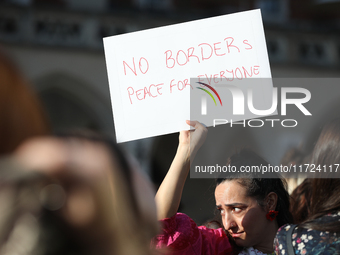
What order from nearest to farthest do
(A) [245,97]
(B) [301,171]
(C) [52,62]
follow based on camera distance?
1. (A) [245,97]
2. (B) [301,171]
3. (C) [52,62]

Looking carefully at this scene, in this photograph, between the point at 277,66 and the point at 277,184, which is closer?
the point at 277,184

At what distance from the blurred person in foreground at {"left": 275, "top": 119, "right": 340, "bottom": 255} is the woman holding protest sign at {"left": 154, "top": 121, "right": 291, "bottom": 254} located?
0.87ft

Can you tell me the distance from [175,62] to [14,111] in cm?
103

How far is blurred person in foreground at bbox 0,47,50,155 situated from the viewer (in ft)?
1.91

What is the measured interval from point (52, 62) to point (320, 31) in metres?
7.26

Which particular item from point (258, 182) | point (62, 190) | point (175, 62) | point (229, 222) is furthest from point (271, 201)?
point (62, 190)

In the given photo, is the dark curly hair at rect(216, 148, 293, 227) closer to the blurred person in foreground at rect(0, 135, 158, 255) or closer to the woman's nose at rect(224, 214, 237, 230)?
the woman's nose at rect(224, 214, 237, 230)

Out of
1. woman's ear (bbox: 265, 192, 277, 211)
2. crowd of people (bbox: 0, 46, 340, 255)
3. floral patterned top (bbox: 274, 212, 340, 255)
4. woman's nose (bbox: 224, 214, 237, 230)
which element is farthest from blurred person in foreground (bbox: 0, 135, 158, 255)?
woman's ear (bbox: 265, 192, 277, 211)

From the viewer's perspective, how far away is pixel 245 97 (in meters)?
1.54

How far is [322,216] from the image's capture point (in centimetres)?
119

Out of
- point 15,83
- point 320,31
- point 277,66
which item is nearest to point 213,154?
point 277,66

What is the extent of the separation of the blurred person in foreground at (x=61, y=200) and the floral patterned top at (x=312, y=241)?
0.71m

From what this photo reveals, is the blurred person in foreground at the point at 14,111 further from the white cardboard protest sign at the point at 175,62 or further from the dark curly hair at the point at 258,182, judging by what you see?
the dark curly hair at the point at 258,182

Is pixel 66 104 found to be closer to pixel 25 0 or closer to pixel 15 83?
pixel 25 0
